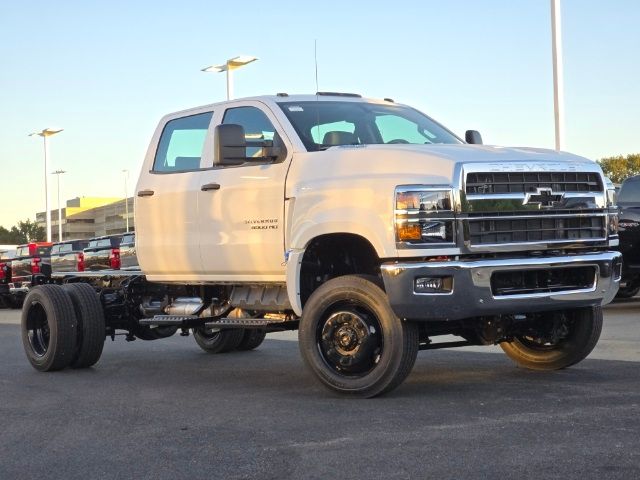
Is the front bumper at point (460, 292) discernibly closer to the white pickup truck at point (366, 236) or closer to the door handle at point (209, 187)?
the white pickup truck at point (366, 236)

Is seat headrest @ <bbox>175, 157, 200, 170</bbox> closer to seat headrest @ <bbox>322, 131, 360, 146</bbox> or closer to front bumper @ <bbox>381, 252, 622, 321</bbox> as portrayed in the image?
seat headrest @ <bbox>322, 131, 360, 146</bbox>

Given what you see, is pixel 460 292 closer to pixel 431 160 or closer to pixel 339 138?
pixel 431 160

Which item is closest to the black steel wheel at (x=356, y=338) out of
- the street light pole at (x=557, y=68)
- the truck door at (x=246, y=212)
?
the truck door at (x=246, y=212)

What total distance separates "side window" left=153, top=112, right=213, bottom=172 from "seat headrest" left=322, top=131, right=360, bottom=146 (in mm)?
1275

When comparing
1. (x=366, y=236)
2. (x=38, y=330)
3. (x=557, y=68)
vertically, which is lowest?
(x=38, y=330)

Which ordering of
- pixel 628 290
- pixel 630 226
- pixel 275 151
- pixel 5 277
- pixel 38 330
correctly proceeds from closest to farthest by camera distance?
pixel 275 151
pixel 38 330
pixel 630 226
pixel 628 290
pixel 5 277

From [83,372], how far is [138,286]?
94cm

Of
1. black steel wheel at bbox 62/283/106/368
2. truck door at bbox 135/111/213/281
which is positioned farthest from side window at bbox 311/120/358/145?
black steel wheel at bbox 62/283/106/368

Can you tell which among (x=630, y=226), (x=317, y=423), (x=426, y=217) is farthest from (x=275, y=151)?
(x=630, y=226)

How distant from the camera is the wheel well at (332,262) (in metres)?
8.06

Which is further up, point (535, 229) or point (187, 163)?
point (187, 163)

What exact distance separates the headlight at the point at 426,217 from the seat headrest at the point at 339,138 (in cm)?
133

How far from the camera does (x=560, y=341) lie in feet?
28.7

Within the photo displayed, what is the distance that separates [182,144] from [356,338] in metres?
2.81
